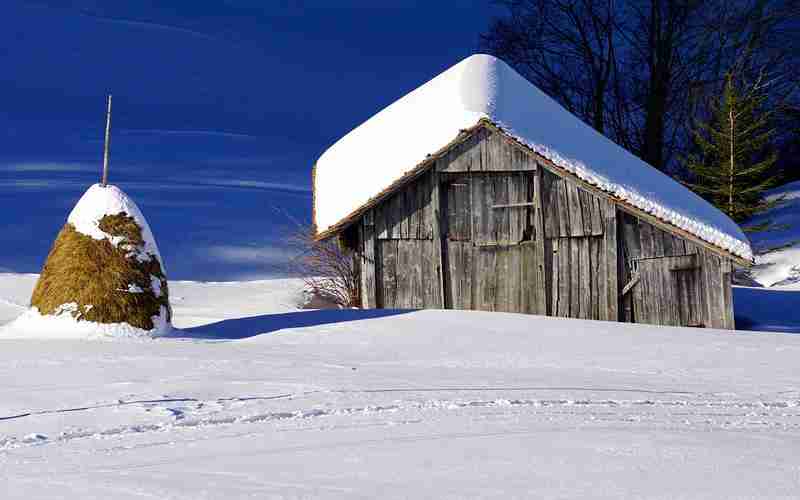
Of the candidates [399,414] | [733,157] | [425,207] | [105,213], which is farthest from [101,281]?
[733,157]

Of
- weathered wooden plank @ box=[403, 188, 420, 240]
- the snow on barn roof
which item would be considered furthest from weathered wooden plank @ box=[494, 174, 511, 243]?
weathered wooden plank @ box=[403, 188, 420, 240]

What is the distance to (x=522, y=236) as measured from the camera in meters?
18.2

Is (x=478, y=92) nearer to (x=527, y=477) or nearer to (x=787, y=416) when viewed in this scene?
(x=787, y=416)

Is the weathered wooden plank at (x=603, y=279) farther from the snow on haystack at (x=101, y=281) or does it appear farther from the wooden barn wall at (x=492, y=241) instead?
the snow on haystack at (x=101, y=281)

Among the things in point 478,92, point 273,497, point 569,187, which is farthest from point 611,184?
point 273,497

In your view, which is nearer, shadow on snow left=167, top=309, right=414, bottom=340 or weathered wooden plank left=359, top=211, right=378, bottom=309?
shadow on snow left=167, top=309, right=414, bottom=340

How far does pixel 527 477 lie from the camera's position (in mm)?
6289

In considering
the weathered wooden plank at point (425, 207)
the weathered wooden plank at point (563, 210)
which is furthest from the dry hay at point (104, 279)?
the weathered wooden plank at point (563, 210)

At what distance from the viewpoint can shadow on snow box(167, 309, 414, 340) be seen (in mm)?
14641

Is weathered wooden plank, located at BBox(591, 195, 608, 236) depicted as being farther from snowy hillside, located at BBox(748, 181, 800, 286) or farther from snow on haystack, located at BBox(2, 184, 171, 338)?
snowy hillside, located at BBox(748, 181, 800, 286)

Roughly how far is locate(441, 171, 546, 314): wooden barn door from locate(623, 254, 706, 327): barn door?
196 centimetres

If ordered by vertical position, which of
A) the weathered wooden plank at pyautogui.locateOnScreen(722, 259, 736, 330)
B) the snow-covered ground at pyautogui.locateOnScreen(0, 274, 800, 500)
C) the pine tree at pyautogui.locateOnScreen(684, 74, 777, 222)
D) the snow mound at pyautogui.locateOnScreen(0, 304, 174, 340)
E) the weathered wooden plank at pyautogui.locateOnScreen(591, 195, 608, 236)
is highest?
the pine tree at pyautogui.locateOnScreen(684, 74, 777, 222)

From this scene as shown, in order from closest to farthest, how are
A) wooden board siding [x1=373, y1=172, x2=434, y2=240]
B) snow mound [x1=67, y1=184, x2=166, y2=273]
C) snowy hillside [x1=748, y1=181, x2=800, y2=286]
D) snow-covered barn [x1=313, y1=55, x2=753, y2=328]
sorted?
1. snow mound [x1=67, y1=184, x2=166, y2=273]
2. snow-covered barn [x1=313, y1=55, x2=753, y2=328]
3. wooden board siding [x1=373, y1=172, x2=434, y2=240]
4. snowy hillside [x1=748, y1=181, x2=800, y2=286]

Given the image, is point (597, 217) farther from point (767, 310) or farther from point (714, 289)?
point (767, 310)
